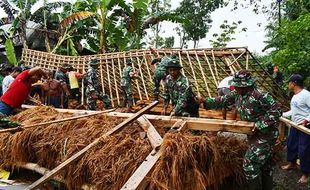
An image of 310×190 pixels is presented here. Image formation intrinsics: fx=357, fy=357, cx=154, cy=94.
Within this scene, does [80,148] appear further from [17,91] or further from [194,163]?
[17,91]

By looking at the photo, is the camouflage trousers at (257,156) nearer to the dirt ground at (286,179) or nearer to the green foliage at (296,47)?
the dirt ground at (286,179)

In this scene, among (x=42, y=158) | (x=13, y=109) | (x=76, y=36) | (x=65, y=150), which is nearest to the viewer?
(x=65, y=150)

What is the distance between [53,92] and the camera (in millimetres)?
8805

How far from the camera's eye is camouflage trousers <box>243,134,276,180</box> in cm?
400

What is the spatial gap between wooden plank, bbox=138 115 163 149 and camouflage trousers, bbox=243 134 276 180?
1041 mm

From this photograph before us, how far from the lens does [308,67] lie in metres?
8.02

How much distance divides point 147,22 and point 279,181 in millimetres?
10096

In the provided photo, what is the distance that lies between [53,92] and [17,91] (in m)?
2.65

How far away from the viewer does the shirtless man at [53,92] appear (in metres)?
8.77

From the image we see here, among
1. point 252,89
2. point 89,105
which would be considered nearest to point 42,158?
point 252,89

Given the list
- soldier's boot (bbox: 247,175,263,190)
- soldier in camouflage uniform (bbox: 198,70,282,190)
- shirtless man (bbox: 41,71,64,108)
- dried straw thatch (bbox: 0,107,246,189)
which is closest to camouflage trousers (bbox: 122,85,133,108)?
shirtless man (bbox: 41,71,64,108)

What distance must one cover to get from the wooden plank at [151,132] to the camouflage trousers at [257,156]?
104 centimetres

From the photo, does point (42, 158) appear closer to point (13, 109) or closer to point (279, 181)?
point (13, 109)

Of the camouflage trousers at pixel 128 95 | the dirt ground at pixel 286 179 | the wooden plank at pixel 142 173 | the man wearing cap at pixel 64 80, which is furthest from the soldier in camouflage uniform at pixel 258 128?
the man wearing cap at pixel 64 80
